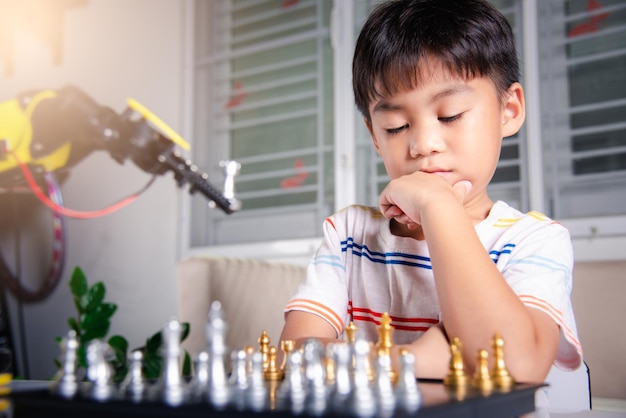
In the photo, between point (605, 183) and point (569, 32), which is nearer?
point (605, 183)

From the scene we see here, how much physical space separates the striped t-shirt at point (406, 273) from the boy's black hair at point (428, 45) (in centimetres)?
20

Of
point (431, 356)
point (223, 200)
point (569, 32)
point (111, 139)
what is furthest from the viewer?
point (111, 139)

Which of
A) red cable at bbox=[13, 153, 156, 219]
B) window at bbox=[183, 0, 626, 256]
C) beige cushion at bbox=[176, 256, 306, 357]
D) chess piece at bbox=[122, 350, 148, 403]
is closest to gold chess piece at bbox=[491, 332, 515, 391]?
chess piece at bbox=[122, 350, 148, 403]

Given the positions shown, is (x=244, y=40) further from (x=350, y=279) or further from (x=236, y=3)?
(x=350, y=279)

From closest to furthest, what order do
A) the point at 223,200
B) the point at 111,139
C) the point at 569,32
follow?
the point at 223,200 < the point at 569,32 < the point at 111,139

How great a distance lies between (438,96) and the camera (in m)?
0.76

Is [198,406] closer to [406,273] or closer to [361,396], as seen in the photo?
[361,396]

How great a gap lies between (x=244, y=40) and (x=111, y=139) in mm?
995

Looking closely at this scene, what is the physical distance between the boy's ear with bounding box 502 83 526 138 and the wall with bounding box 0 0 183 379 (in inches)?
86.4

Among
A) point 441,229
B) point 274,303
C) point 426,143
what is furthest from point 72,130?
point 441,229

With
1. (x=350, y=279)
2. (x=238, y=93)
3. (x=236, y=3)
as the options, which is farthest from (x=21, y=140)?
(x=350, y=279)

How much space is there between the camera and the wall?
290cm

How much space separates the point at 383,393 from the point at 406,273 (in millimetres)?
557

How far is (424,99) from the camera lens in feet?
2.51
